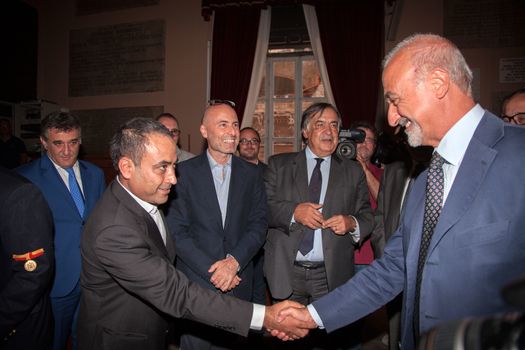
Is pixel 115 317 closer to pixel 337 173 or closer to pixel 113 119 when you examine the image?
pixel 337 173

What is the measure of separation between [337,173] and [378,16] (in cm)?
486

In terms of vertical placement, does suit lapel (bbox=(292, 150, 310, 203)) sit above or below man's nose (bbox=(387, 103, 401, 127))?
below

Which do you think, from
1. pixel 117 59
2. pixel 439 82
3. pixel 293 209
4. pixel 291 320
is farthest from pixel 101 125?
pixel 439 82

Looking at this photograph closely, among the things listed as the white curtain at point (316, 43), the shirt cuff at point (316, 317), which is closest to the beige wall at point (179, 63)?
the white curtain at point (316, 43)

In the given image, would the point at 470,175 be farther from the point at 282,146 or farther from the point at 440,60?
the point at 282,146

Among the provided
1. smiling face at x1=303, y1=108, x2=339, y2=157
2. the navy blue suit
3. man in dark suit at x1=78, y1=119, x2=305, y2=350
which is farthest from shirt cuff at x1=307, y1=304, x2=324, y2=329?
the navy blue suit

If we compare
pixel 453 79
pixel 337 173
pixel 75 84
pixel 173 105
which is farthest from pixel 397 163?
pixel 75 84

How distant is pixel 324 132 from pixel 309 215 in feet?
2.10

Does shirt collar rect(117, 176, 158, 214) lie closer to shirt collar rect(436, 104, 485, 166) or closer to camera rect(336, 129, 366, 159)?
shirt collar rect(436, 104, 485, 166)

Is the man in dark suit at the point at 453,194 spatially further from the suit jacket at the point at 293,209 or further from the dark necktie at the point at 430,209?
the suit jacket at the point at 293,209

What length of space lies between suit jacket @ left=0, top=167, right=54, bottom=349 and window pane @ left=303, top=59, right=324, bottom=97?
6.17 m

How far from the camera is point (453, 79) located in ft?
4.48

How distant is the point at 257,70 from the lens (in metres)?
7.13

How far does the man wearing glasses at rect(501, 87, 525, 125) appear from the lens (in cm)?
239
